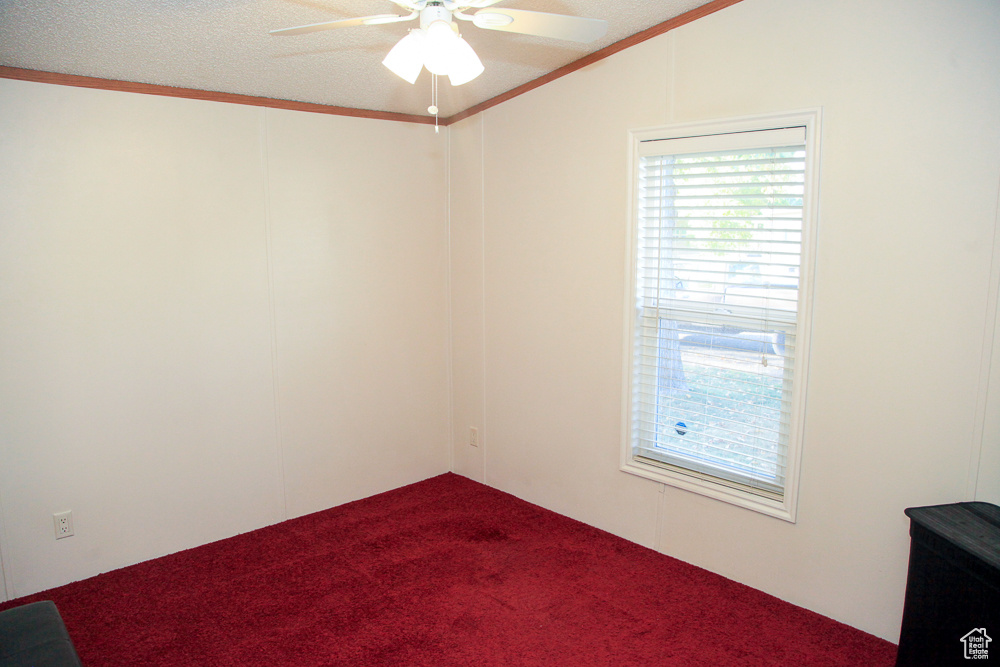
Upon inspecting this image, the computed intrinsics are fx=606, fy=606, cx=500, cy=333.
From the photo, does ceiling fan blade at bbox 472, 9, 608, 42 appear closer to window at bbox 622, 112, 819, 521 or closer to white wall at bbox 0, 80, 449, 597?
window at bbox 622, 112, 819, 521

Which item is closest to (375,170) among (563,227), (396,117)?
(396,117)

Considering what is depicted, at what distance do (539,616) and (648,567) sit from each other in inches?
24.9

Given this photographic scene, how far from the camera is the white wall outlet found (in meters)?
2.78

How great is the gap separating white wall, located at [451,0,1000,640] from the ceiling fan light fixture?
4.40ft

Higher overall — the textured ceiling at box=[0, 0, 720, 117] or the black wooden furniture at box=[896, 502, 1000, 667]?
the textured ceiling at box=[0, 0, 720, 117]

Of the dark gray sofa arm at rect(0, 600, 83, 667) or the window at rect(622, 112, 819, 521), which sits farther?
the window at rect(622, 112, 819, 521)

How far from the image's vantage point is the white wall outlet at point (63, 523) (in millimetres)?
2779

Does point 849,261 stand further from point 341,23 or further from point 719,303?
point 341,23

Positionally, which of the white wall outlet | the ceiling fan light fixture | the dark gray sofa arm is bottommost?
the white wall outlet

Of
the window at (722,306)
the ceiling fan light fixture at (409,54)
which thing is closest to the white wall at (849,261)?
the window at (722,306)

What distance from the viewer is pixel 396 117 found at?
12.3 ft

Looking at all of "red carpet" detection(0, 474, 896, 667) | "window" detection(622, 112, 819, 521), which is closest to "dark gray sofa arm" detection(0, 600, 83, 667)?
"red carpet" detection(0, 474, 896, 667)

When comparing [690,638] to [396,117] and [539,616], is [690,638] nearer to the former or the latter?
[539,616]

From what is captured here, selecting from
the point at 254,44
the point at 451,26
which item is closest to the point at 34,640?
the point at 451,26
